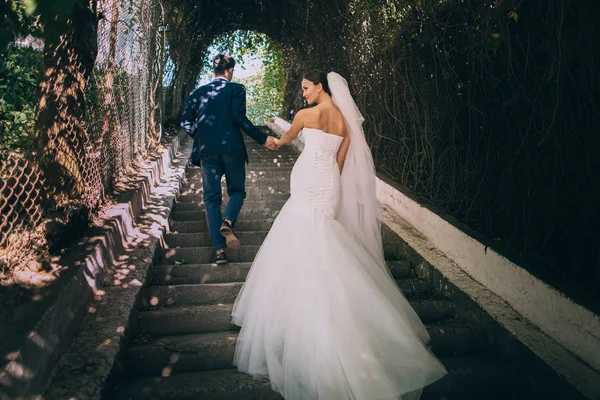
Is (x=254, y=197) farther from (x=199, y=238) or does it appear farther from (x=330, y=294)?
(x=330, y=294)

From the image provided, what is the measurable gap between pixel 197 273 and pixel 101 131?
1.80m

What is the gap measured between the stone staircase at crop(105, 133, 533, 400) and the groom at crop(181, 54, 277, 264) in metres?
0.37

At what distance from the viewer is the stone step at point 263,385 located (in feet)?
8.21

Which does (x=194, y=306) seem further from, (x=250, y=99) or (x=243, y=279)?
(x=250, y=99)

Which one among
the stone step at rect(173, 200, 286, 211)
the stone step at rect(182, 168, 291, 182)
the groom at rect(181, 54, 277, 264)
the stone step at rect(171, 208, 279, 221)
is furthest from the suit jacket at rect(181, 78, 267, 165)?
the stone step at rect(182, 168, 291, 182)

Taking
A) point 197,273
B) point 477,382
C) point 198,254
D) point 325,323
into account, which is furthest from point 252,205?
point 477,382

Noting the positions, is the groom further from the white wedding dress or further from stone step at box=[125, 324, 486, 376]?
stone step at box=[125, 324, 486, 376]

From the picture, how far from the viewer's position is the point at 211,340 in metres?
2.89

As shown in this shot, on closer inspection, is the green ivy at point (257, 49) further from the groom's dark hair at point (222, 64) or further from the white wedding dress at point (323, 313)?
the white wedding dress at point (323, 313)

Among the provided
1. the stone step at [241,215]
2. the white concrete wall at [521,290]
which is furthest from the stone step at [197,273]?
the white concrete wall at [521,290]

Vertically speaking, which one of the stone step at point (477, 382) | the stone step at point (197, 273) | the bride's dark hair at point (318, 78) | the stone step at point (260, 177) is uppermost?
the bride's dark hair at point (318, 78)

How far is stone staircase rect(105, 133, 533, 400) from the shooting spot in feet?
8.44

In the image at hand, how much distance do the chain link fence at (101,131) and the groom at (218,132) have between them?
0.93 meters

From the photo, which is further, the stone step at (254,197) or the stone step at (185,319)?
the stone step at (254,197)
